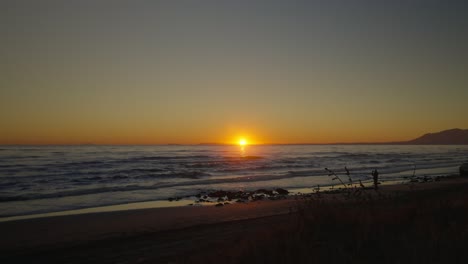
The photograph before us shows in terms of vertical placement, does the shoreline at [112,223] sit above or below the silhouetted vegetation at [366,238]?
below

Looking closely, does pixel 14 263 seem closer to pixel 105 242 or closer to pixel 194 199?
pixel 105 242

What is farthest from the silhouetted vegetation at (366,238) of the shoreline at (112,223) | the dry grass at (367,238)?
the shoreline at (112,223)

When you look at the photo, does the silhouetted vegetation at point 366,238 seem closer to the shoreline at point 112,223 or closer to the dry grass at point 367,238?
the dry grass at point 367,238

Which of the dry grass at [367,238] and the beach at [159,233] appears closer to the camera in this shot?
the dry grass at [367,238]

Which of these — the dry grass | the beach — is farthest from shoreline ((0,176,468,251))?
the dry grass

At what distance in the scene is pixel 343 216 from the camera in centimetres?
694

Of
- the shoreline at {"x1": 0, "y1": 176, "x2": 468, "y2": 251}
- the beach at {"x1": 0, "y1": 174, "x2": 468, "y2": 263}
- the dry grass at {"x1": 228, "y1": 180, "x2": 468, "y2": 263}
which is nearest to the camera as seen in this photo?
the dry grass at {"x1": 228, "y1": 180, "x2": 468, "y2": 263}

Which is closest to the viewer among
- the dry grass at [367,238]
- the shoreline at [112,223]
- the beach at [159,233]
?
the dry grass at [367,238]

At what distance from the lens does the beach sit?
291 inches

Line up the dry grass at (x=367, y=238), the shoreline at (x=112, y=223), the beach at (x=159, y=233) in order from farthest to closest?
1. the shoreline at (x=112, y=223)
2. the beach at (x=159, y=233)
3. the dry grass at (x=367, y=238)

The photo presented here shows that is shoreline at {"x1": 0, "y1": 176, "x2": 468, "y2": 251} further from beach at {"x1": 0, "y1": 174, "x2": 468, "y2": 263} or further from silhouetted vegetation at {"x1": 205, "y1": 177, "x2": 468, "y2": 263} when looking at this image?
silhouetted vegetation at {"x1": 205, "y1": 177, "x2": 468, "y2": 263}

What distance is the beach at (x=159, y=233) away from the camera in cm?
740

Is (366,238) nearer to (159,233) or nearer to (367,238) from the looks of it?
(367,238)

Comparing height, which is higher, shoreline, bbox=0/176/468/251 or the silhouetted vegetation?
the silhouetted vegetation
